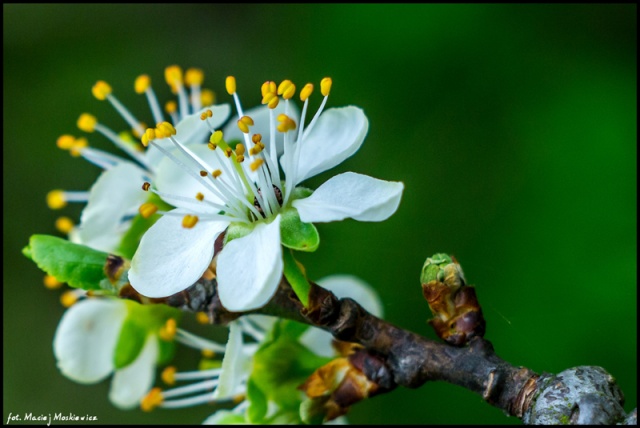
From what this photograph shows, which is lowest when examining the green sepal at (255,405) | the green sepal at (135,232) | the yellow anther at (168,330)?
the green sepal at (255,405)

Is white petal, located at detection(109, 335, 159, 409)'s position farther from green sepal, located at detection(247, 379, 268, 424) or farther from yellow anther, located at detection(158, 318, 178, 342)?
green sepal, located at detection(247, 379, 268, 424)

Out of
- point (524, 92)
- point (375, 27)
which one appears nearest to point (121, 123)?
point (375, 27)

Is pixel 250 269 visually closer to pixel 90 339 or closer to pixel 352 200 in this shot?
pixel 352 200

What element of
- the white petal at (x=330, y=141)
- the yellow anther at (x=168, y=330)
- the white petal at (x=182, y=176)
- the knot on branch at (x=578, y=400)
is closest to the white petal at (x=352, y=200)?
the white petal at (x=330, y=141)

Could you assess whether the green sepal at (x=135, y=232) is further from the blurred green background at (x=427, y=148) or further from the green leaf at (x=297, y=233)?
the blurred green background at (x=427, y=148)

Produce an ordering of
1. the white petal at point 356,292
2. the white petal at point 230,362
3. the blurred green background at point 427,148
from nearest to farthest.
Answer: the white petal at point 230,362 → the white petal at point 356,292 → the blurred green background at point 427,148

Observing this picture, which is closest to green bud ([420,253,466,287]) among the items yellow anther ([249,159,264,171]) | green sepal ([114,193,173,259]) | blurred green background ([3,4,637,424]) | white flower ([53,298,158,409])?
yellow anther ([249,159,264,171])
